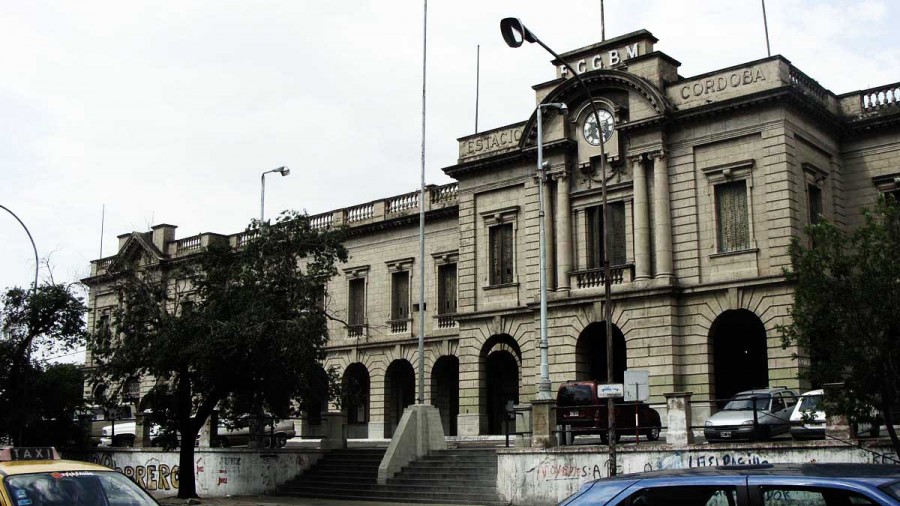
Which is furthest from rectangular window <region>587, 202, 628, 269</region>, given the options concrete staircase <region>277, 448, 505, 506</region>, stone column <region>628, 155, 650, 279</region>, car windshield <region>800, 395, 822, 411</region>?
car windshield <region>800, 395, 822, 411</region>

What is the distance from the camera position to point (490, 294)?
40844mm

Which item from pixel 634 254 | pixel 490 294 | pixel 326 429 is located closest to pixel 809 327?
pixel 634 254

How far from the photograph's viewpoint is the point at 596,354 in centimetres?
3862

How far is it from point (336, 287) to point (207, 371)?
78.8 ft

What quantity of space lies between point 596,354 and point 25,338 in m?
21.2

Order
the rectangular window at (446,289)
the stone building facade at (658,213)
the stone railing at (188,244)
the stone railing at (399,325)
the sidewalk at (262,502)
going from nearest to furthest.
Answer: the sidewalk at (262,502) < the stone building facade at (658,213) < the rectangular window at (446,289) < the stone railing at (399,325) < the stone railing at (188,244)

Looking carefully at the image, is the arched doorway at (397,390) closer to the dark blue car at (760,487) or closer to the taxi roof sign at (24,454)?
the taxi roof sign at (24,454)

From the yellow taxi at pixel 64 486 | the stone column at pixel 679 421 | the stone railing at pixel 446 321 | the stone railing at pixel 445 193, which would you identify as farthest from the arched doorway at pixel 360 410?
the yellow taxi at pixel 64 486

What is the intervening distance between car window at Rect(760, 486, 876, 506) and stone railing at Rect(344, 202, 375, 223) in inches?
1733

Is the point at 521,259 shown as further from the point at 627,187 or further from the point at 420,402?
the point at 420,402

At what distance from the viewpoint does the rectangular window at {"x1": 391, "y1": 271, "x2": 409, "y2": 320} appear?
4841 cm

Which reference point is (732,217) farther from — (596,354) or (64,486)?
(64,486)

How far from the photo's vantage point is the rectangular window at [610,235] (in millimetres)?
36938

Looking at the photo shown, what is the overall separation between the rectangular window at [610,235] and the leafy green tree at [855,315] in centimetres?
1841
